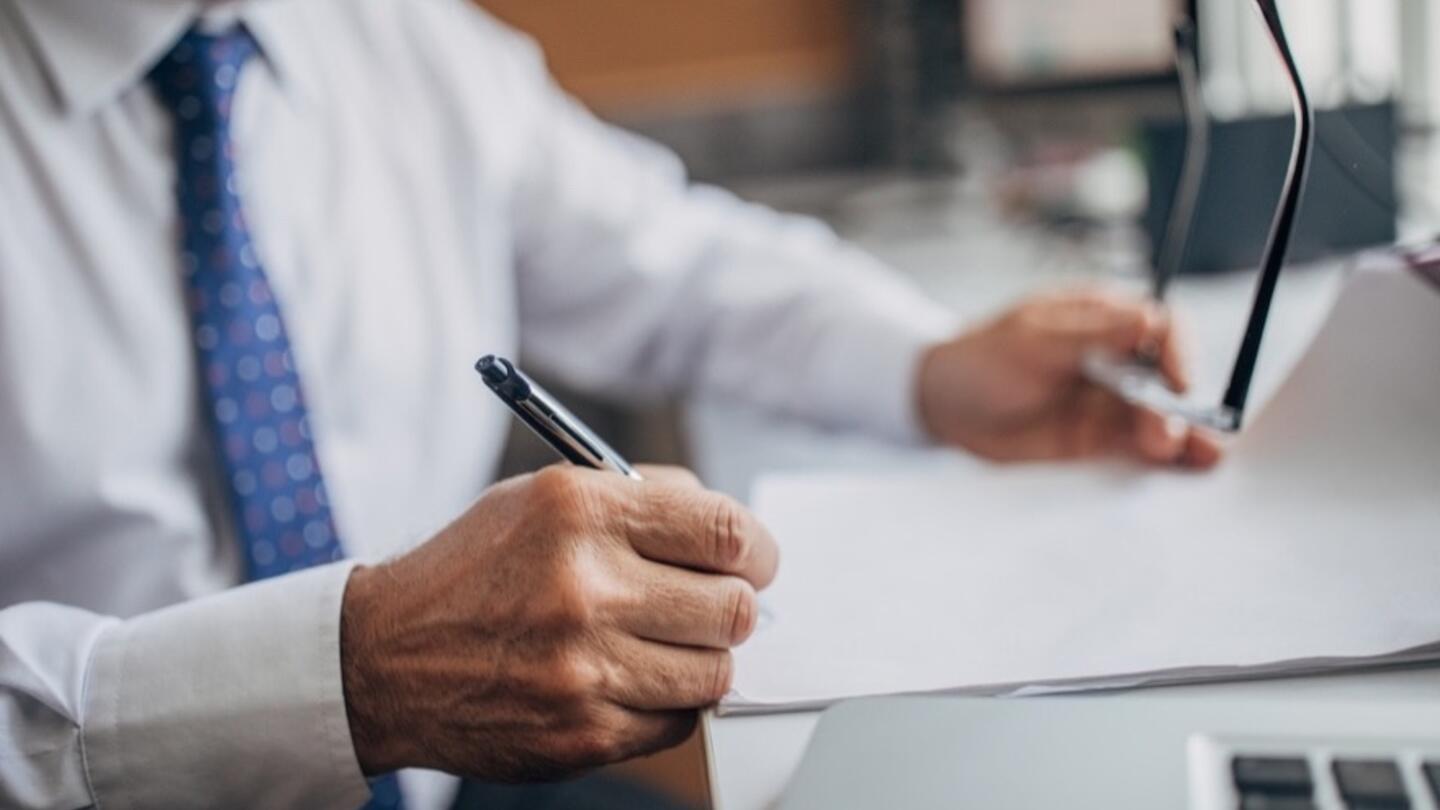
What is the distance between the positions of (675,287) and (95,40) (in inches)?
17.4

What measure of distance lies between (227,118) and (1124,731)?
0.61 meters

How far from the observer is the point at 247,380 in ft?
2.30

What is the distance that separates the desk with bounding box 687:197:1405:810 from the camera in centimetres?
39

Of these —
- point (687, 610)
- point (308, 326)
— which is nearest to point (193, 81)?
point (308, 326)

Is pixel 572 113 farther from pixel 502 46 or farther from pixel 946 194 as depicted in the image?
pixel 946 194

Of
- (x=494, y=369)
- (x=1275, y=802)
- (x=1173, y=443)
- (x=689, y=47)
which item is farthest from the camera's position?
(x=689, y=47)

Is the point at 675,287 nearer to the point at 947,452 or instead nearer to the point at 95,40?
the point at 947,452

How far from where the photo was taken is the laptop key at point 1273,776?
0.99 feet

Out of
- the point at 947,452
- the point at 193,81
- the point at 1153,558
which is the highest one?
the point at 193,81

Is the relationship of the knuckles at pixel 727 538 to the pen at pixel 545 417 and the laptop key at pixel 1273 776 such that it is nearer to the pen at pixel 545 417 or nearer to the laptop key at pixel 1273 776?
the pen at pixel 545 417

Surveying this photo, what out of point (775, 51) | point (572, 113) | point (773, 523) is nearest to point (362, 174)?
point (572, 113)

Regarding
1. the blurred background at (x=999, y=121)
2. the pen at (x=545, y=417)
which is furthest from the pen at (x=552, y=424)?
the blurred background at (x=999, y=121)

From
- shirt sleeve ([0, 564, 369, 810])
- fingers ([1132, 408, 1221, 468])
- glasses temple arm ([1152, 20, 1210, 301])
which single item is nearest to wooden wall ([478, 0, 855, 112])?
glasses temple arm ([1152, 20, 1210, 301])

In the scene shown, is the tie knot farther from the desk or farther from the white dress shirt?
the desk
